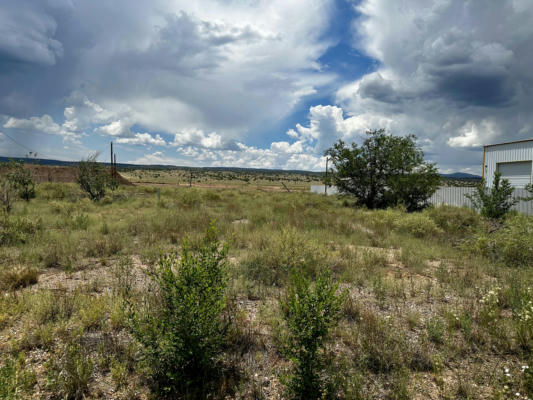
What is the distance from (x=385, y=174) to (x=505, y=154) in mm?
9948

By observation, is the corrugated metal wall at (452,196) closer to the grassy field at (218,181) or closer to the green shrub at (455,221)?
the green shrub at (455,221)

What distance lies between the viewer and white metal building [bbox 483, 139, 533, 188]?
63.9ft

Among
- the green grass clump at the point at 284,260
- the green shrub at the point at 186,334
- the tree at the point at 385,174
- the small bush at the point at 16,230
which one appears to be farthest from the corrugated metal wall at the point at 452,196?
the small bush at the point at 16,230

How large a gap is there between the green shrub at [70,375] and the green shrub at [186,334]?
60cm

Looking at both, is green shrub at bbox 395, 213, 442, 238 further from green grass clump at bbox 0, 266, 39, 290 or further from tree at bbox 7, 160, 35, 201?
tree at bbox 7, 160, 35, 201

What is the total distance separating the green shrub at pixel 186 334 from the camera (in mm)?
2783

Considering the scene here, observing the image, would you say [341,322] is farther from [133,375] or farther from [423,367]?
[133,375]

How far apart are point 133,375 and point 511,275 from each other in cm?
719

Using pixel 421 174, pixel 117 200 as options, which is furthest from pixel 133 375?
pixel 421 174

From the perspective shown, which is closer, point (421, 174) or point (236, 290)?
point (236, 290)

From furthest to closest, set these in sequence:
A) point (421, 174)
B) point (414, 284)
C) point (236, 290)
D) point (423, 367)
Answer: point (421, 174) < point (414, 284) < point (236, 290) < point (423, 367)

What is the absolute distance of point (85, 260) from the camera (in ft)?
21.5

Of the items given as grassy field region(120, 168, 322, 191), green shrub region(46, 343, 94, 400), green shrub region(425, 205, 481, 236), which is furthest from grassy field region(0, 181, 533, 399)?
grassy field region(120, 168, 322, 191)

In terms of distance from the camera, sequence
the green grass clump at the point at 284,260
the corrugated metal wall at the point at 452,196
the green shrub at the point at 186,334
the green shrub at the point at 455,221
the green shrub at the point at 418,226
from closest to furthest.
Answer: the green shrub at the point at 186,334 → the green grass clump at the point at 284,260 → the green shrub at the point at 418,226 → the green shrub at the point at 455,221 → the corrugated metal wall at the point at 452,196
